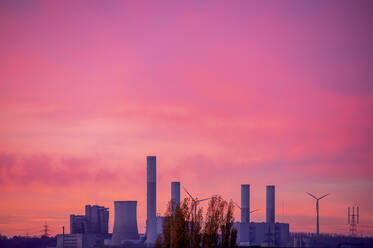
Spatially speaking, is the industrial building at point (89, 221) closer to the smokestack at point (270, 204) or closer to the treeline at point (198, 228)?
the smokestack at point (270, 204)

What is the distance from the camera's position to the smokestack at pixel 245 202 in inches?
7052

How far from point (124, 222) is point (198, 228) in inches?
2787

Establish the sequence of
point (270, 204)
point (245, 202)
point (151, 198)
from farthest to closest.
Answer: point (270, 204), point (245, 202), point (151, 198)

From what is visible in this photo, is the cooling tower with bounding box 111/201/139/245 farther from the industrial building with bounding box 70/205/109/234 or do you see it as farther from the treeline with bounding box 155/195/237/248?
the treeline with bounding box 155/195/237/248

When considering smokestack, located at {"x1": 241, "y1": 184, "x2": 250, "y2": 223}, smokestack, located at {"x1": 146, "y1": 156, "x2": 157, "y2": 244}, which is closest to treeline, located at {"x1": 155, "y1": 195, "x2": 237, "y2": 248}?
smokestack, located at {"x1": 146, "y1": 156, "x2": 157, "y2": 244}

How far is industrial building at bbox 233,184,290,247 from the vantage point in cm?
18200

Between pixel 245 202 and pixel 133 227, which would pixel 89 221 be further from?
pixel 245 202

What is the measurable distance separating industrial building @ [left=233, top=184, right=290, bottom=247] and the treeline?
88.8m

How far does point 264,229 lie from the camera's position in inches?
7584

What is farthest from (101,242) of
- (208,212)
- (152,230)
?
(208,212)

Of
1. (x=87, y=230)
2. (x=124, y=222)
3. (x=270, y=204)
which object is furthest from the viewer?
(x=87, y=230)

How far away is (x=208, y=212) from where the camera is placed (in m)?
92.6

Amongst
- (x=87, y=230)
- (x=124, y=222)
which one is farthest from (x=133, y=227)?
(x=87, y=230)

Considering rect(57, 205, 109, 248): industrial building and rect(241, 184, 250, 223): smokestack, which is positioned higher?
rect(241, 184, 250, 223): smokestack
